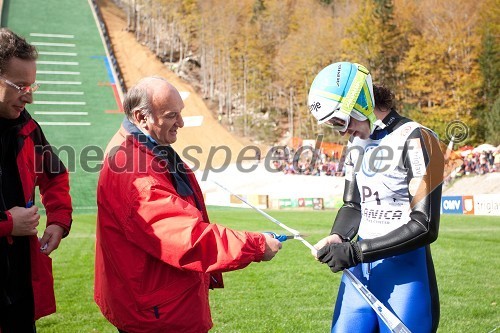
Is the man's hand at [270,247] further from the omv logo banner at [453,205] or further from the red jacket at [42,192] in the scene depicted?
the omv logo banner at [453,205]

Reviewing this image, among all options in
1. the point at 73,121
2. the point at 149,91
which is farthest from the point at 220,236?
the point at 73,121

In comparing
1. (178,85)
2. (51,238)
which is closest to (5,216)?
(51,238)

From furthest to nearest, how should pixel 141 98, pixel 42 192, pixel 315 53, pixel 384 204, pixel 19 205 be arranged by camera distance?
pixel 315 53 < pixel 42 192 < pixel 384 204 < pixel 19 205 < pixel 141 98

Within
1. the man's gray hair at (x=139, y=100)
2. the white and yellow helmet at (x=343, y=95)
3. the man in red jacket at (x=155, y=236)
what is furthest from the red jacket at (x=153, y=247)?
the white and yellow helmet at (x=343, y=95)

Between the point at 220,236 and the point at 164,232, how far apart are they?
11.1 inches

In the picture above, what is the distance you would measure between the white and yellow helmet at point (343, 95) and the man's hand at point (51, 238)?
1.95 metres

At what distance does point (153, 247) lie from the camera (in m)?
2.84

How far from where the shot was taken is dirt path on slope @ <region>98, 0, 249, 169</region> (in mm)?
55219

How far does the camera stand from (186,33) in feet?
260

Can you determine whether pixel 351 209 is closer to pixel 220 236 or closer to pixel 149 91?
pixel 220 236

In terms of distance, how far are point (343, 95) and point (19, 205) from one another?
7.07 ft

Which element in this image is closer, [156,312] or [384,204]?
[156,312]

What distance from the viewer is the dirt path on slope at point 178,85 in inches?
2174

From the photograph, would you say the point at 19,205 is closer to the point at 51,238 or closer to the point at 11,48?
the point at 51,238
